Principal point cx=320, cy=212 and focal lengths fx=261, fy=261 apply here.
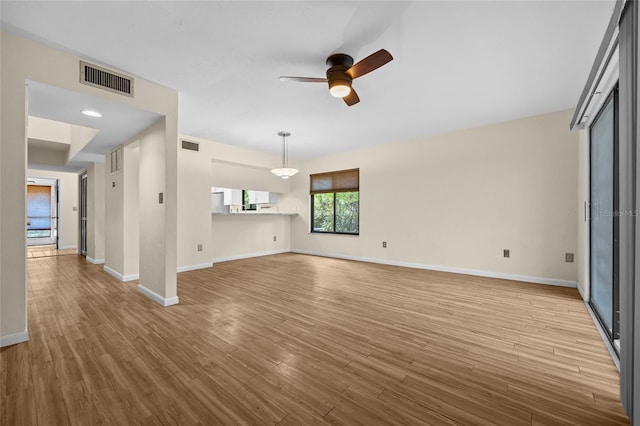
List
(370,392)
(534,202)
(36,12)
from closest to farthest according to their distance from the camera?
(370,392) < (36,12) < (534,202)

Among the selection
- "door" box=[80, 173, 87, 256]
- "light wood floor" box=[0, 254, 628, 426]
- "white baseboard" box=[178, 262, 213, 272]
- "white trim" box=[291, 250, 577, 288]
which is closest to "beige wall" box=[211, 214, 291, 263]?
"white baseboard" box=[178, 262, 213, 272]

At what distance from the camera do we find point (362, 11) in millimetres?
1922

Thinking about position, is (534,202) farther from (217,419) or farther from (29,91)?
(29,91)

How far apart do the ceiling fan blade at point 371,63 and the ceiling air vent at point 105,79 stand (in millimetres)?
2305

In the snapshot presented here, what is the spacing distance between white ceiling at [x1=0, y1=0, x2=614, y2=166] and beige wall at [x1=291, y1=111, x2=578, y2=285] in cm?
70

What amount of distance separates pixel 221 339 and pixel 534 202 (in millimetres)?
4636

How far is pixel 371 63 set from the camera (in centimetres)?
220

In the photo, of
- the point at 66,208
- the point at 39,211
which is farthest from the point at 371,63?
the point at 39,211

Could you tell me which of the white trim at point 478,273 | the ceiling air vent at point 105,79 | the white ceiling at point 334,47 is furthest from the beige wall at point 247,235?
the ceiling air vent at point 105,79

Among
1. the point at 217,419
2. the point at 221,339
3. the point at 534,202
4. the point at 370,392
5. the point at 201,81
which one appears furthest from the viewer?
the point at 534,202

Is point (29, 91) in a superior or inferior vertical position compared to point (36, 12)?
inferior

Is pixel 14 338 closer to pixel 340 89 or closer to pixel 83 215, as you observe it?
pixel 340 89

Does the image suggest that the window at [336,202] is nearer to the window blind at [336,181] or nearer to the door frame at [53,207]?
the window blind at [336,181]

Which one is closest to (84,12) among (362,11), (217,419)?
(362,11)
